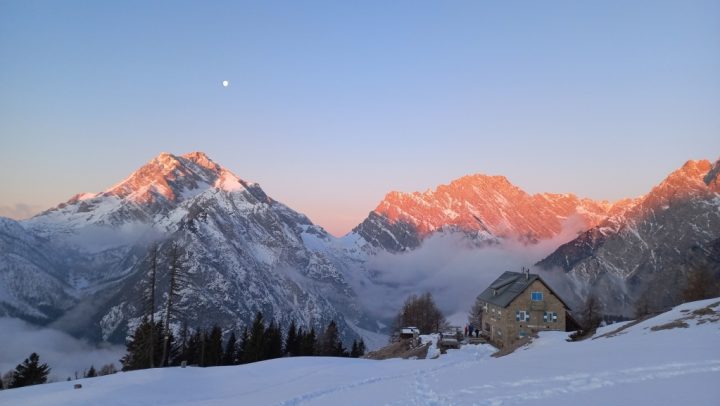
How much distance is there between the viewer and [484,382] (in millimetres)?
21047

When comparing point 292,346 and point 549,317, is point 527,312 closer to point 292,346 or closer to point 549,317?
point 549,317

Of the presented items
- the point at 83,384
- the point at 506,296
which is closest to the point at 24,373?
the point at 83,384

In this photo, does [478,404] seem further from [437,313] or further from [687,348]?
[437,313]

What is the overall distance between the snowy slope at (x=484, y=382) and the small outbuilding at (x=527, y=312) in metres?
21.0

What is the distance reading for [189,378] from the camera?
113 feet

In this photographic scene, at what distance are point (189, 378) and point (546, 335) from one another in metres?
34.0

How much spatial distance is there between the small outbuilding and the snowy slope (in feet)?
69.0

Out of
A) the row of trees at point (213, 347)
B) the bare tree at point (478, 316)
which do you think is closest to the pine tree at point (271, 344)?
the row of trees at point (213, 347)

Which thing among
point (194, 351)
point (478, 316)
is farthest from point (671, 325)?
point (194, 351)

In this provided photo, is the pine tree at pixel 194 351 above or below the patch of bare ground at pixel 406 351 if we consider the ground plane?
above

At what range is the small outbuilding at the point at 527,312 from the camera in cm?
6191

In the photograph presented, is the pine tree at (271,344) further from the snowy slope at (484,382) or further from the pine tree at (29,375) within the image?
the snowy slope at (484,382)

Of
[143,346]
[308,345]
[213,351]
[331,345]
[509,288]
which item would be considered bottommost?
[331,345]

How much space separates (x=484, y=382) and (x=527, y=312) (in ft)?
149
